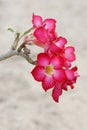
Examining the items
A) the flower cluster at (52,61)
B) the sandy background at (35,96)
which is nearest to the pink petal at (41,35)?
the flower cluster at (52,61)

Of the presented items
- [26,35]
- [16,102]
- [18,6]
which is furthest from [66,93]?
[26,35]

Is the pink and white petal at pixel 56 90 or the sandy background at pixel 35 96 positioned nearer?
the pink and white petal at pixel 56 90

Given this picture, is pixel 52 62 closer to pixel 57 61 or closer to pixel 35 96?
pixel 57 61

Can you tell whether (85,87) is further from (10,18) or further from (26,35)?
(26,35)

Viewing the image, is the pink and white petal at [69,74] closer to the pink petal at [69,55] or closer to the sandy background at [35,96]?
the pink petal at [69,55]

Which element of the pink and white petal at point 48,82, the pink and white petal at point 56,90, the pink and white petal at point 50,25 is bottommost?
the pink and white petal at point 56,90

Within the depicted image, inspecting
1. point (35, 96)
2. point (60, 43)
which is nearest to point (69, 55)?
point (60, 43)

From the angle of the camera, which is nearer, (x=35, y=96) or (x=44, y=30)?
(x=44, y=30)
